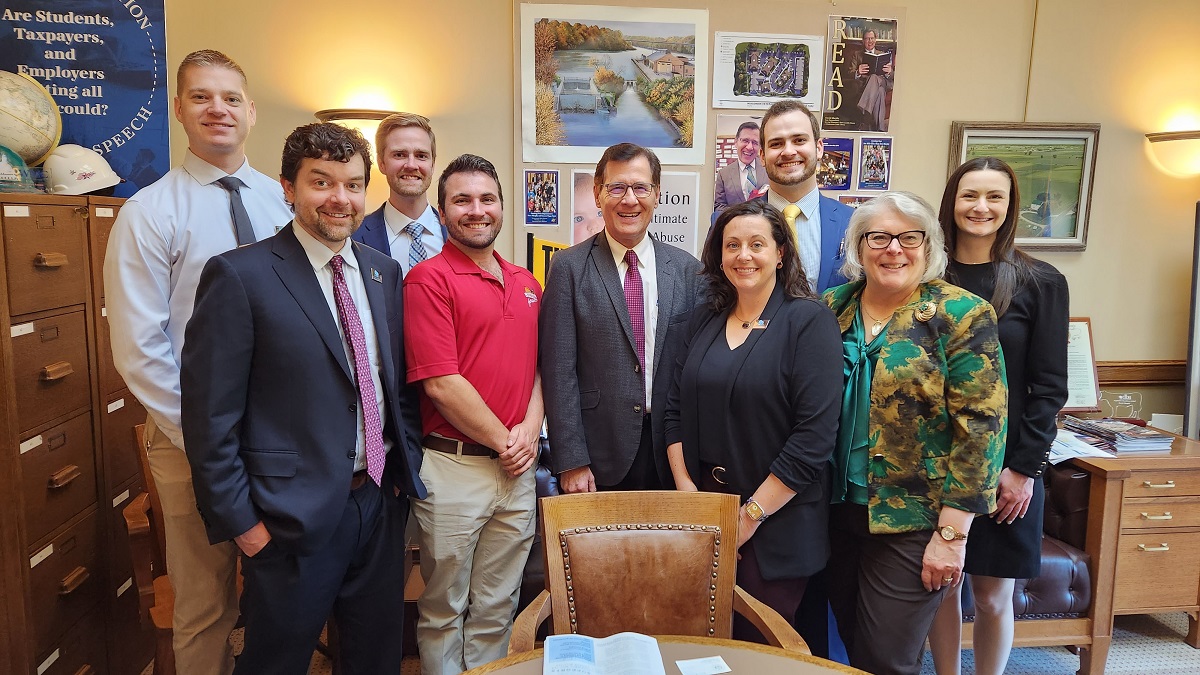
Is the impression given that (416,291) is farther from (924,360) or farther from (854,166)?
(854,166)

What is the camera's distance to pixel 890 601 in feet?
5.91

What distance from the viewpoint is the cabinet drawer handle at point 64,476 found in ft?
7.48

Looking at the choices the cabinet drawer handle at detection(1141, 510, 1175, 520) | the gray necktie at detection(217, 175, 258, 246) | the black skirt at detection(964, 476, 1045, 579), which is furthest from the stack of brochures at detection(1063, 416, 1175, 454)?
the gray necktie at detection(217, 175, 258, 246)

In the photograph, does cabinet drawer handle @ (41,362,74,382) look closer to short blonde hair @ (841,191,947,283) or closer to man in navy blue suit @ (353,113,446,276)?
man in navy blue suit @ (353,113,446,276)

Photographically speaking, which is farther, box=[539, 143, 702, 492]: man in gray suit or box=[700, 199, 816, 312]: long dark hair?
box=[539, 143, 702, 492]: man in gray suit

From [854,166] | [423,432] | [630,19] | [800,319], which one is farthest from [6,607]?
[854,166]

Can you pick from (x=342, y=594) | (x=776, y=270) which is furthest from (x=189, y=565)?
(x=776, y=270)

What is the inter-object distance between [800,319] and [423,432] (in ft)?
3.78

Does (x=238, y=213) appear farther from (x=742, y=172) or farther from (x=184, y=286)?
(x=742, y=172)

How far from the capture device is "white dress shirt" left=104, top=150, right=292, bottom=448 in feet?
6.11

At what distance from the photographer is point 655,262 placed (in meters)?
2.19

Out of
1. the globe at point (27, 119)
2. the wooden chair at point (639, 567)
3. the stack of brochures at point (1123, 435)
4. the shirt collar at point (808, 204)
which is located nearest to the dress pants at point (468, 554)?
the wooden chair at point (639, 567)

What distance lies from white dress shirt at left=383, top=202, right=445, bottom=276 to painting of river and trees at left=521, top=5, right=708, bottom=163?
108cm

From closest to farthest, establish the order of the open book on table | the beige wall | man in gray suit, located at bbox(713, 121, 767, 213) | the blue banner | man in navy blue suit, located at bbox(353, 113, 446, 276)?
the open book on table → man in navy blue suit, located at bbox(353, 113, 446, 276) → the blue banner → the beige wall → man in gray suit, located at bbox(713, 121, 767, 213)
